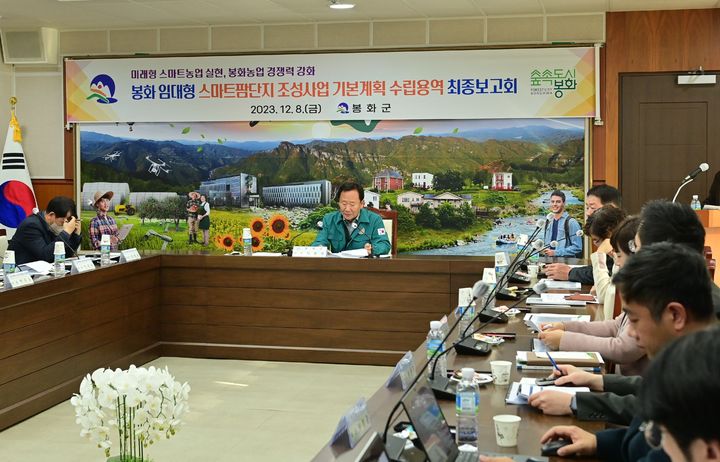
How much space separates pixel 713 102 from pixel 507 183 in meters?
1.95

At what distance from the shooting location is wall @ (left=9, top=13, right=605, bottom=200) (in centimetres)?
825

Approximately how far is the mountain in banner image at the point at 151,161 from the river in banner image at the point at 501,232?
2.26 meters

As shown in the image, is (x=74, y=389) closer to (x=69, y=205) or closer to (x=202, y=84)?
(x=69, y=205)

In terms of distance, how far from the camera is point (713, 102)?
26.6ft

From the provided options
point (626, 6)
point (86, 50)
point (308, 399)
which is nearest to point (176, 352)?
point (308, 399)

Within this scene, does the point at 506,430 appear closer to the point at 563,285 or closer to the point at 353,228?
the point at 563,285

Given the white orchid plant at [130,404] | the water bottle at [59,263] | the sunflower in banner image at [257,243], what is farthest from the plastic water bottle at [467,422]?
the sunflower in banner image at [257,243]

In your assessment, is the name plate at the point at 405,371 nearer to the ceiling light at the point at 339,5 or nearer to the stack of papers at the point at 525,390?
the stack of papers at the point at 525,390

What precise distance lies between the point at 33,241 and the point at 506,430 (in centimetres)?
502

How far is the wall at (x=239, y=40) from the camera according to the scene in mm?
8250

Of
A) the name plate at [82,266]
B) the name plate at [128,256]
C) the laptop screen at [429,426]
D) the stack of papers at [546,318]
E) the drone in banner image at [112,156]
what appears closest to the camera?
the laptop screen at [429,426]

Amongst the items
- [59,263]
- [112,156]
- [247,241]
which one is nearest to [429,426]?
[59,263]

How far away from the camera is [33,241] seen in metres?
6.43

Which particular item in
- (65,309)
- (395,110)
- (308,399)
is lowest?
(308,399)
